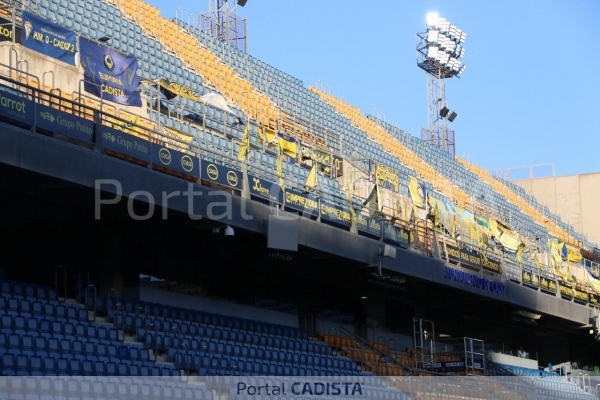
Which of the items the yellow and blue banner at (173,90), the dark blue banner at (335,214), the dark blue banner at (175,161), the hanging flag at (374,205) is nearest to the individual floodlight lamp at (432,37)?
the yellow and blue banner at (173,90)

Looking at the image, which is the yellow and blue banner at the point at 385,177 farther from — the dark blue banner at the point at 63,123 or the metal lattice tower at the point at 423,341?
the dark blue banner at the point at 63,123

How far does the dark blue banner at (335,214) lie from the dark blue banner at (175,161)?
4001 millimetres

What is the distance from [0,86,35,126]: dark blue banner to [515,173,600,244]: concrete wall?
4574 centimetres

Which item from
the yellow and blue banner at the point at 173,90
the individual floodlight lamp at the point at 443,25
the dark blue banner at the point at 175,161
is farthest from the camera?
the individual floodlight lamp at the point at 443,25

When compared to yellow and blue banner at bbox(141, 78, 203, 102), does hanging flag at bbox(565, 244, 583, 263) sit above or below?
below

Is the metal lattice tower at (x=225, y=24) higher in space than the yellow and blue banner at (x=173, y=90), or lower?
higher

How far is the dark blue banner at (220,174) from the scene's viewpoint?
781 inches

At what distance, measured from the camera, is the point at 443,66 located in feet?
179

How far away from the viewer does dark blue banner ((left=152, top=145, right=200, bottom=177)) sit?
18.7 metres

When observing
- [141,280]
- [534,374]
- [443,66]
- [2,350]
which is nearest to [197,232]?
[141,280]

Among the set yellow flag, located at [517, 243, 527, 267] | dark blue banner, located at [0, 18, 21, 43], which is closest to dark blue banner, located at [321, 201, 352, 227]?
dark blue banner, located at [0, 18, 21, 43]

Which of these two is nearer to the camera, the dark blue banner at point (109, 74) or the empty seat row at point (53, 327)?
the empty seat row at point (53, 327)

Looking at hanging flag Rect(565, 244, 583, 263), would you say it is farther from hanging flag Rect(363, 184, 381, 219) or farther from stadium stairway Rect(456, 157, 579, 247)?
hanging flag Rect(363, 184, 381, 219)

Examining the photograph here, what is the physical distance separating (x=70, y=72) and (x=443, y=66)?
35.8 metres
